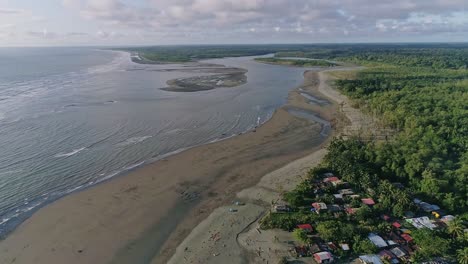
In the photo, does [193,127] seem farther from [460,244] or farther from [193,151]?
[460,244]

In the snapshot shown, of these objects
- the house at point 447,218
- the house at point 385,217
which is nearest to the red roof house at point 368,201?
the house at point 385,217

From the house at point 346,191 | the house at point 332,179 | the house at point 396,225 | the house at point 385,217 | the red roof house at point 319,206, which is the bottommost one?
the house at point 396,225

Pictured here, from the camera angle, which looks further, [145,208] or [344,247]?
[145,208]

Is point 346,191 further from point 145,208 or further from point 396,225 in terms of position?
point 145,208

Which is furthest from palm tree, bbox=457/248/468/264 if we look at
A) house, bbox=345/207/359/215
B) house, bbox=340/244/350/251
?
house, bbox=345/207/359/215

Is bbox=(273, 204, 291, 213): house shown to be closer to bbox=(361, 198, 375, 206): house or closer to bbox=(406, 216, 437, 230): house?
bbox=(361, 198, 375, 206): house

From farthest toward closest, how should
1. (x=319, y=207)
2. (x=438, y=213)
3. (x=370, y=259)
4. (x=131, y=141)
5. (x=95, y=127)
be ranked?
(x=95, y=127)
(x=131, y=141)
(x=319, y=207)
(x=438, y=213)
(x=370, y=259)

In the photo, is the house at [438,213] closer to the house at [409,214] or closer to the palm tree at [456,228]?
the house at [409,214]

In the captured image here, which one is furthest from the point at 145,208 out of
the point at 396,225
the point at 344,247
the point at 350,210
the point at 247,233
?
the point at 396,225
